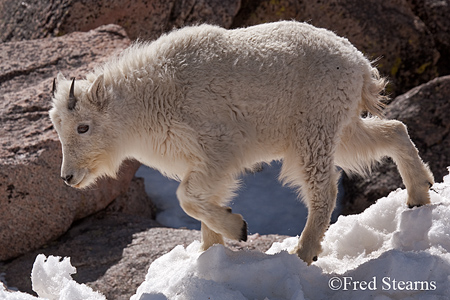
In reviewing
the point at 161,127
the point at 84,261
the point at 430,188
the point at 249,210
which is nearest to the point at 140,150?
the point at 161,127

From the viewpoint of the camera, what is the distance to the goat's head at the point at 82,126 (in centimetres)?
465

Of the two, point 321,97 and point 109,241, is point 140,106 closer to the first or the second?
point 321,97

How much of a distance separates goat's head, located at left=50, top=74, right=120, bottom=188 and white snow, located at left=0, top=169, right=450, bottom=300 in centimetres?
82

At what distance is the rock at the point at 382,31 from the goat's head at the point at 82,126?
215 inches

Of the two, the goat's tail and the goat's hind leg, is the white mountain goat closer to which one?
the goat's tail

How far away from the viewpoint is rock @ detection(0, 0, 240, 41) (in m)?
9.13

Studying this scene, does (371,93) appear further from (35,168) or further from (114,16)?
(114,16)

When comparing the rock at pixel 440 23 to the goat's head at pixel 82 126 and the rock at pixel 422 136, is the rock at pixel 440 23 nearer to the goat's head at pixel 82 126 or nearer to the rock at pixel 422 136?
the rock at pixel 422 136

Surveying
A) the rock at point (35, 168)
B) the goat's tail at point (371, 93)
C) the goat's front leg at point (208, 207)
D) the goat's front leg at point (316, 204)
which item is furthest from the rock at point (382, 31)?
the goat's front leg at point (208, 207)

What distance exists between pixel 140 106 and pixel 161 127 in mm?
250

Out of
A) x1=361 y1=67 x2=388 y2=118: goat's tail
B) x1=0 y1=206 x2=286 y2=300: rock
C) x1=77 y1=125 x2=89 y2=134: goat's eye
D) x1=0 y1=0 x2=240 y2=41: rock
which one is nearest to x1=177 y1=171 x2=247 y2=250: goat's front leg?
x1=77 y1=125 x2=89 y2=134: goat's eye

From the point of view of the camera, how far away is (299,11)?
31.9 feet

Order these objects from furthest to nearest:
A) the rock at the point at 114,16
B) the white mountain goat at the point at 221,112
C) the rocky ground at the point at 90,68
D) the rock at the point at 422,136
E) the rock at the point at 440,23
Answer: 1. the rock at the point at 440,23
2. the rock at the point at 114,16
3. the rock at the point at 422,136
4. the rocky ground at the point at 90,68
5. the white mountain goat at the point at 221,112

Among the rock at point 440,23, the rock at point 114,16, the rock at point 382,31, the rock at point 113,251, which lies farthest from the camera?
the rock at point 440,23
